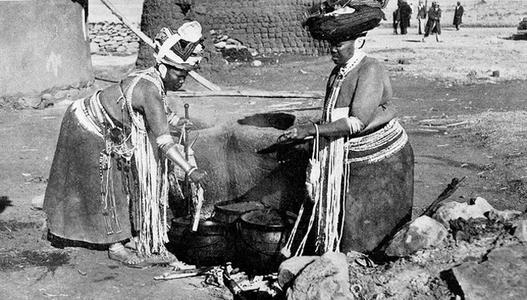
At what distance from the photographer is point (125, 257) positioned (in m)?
5.40

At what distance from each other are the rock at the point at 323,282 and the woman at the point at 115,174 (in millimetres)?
1542

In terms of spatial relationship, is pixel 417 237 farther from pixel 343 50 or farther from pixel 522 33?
pixel 522 33

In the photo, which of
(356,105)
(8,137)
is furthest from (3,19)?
(356,105)

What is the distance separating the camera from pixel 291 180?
212 inches

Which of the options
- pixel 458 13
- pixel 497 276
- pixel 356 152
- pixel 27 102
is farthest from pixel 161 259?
pixel 458 13

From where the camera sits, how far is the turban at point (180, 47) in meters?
4.94

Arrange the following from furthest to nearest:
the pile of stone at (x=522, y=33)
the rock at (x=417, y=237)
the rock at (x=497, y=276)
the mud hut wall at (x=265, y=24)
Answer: the pile of stone at (x=522, y=33) < the mud hut wall at (x=265, y=24) < the rock at (x=417, y=237) < the rock at (x=497, y=276)

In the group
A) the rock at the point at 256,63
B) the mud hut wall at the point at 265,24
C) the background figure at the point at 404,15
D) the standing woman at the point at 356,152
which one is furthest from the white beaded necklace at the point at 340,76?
the background figure at the point at 404,15

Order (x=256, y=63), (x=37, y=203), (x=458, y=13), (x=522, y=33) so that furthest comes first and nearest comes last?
(x=458, y=13) → (x=522, y=33) → (x=256, y=63) → (x=37, y=203)

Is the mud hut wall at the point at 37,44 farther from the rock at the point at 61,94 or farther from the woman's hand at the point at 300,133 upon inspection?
the woman's hand at the point at 300,133

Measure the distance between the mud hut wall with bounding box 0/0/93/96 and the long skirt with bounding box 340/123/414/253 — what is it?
8.75 metres

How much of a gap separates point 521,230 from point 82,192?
10.5 feet

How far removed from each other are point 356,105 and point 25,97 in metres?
8.98

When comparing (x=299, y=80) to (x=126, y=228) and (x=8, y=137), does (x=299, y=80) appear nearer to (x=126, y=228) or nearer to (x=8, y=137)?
(x=8, y=137)
